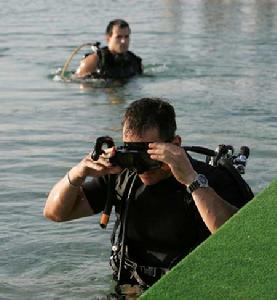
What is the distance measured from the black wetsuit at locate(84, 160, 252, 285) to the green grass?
234mm

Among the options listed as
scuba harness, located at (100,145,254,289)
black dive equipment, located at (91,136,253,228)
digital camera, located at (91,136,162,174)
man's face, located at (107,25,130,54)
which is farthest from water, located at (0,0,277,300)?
digital camera, located at (91,136,162,174)

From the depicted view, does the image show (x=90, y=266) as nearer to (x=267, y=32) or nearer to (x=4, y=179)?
(x=4, y=179)

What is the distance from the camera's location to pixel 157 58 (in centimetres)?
1884

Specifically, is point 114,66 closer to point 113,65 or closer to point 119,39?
point 113,65

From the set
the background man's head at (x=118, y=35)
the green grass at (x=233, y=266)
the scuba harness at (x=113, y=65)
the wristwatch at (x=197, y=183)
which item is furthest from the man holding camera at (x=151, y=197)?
the scuba harness at (x=113, y=65)

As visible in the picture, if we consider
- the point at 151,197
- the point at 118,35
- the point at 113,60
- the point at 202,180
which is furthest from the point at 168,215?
the point at 113,60

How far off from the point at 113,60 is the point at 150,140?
35.3 ft

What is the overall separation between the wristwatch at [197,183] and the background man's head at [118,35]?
33.3ft

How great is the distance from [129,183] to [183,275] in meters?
1.05

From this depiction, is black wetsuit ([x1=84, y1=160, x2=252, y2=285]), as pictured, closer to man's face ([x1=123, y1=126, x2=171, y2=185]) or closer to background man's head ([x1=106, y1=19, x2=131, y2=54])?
man's face ([x1=123, y1=126, x2=171, y2=185])

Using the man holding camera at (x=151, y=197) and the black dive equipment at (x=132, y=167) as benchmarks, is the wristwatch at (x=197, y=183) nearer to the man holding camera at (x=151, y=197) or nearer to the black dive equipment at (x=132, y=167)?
the man holding camera at (x=151, y=197)

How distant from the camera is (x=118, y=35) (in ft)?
50.1

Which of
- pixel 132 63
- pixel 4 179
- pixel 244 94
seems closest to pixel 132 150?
pixel 4 179

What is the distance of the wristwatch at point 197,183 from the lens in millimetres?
5094
